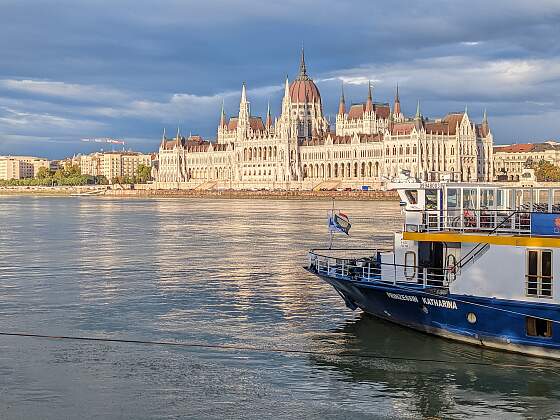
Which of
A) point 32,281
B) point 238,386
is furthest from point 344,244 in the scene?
point 238,386

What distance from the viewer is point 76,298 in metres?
26.6

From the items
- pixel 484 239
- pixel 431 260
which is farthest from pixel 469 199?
pixel 484 239

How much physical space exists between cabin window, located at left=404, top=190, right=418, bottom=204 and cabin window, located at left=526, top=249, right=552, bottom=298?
153 inches

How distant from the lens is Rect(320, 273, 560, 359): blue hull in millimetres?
17562

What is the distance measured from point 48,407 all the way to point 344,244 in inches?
1301

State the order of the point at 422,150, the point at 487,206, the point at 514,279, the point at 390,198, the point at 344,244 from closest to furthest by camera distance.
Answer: the point at 514,279 → the point at 487,206 → the point at 344,244 → the point at 390,198 → the point at 422,150

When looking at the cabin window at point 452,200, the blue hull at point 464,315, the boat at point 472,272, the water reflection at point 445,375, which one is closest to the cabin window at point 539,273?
the boat at point 472,272

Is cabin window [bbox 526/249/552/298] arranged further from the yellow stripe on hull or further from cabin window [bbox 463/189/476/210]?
cabin window [bbox 463/189/476/210]

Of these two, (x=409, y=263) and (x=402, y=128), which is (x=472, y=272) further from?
(x=402, y=128)

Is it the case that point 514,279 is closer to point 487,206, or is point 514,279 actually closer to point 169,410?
point 487,206

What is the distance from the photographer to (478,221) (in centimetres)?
1909

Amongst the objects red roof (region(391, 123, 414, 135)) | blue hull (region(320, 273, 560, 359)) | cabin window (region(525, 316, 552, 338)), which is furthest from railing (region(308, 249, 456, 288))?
red roof (region(391, 123, 414, 135))

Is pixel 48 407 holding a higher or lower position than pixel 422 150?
lower

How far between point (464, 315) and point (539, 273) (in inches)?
74.3
